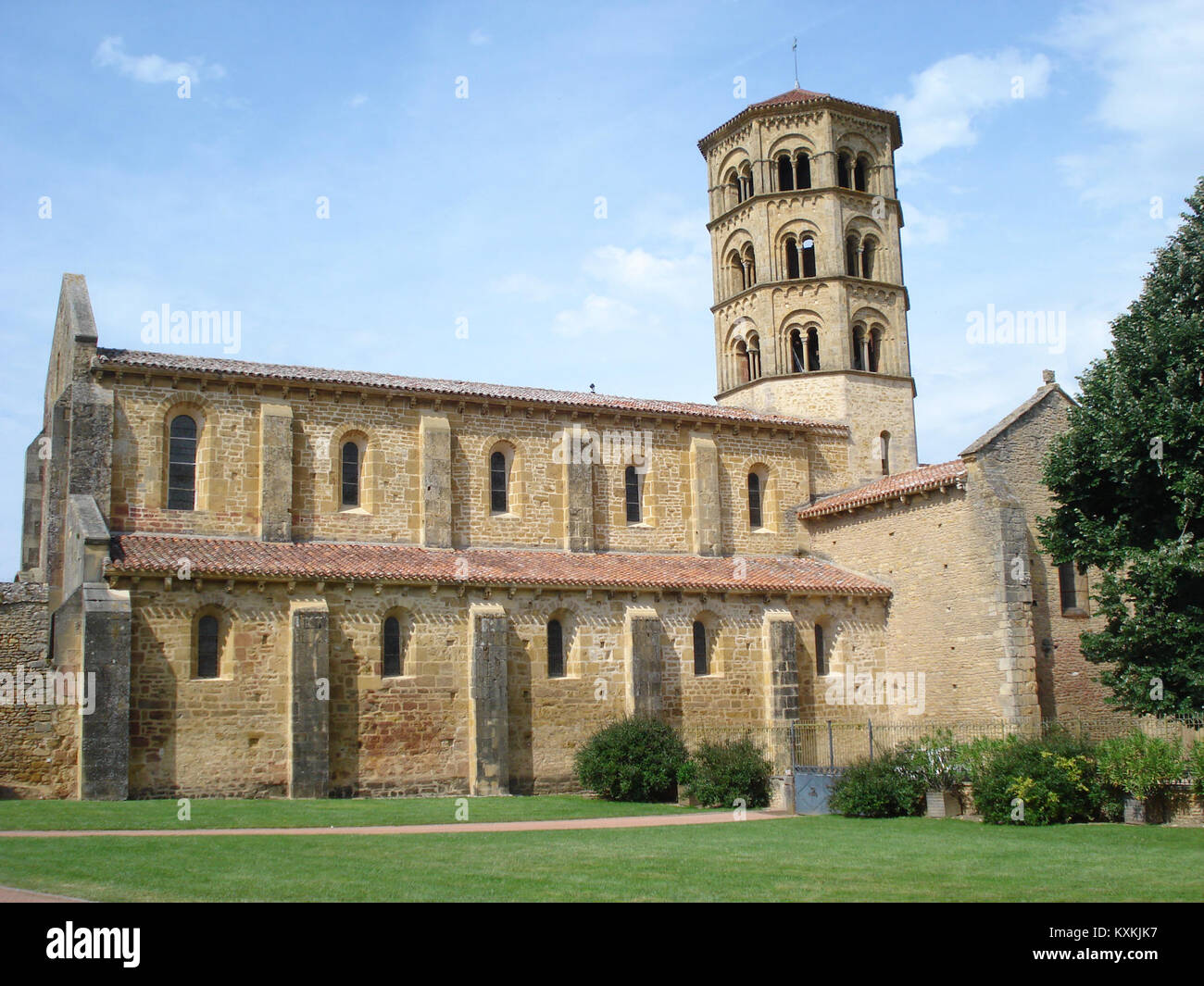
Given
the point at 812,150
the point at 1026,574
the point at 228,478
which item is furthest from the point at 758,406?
the point at 228,478

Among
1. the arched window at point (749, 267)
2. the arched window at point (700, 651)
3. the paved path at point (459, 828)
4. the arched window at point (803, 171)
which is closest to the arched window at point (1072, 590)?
the arched window at point (700, 651)

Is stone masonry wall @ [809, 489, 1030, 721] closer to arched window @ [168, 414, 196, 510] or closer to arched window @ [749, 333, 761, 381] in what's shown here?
arched window @ [749, 333, 761, 381]

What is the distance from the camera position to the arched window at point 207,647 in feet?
82.5

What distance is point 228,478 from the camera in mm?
28031

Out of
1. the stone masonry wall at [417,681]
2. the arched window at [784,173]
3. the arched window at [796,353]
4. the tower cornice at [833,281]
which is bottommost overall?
the stone masonry wall at [417,681]

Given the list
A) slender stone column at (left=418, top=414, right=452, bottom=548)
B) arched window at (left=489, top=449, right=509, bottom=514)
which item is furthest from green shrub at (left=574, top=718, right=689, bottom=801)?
arched window at (left=489, top=449, right=509, bottom=514)

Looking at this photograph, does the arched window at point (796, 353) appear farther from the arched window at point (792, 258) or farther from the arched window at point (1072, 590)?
the arched window at point (1072, 590)

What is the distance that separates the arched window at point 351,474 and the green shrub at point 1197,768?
1977 cm

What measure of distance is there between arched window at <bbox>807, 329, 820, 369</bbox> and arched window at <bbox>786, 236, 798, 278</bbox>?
2.12 metres

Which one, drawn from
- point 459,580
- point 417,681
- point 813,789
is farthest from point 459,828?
point 459,580

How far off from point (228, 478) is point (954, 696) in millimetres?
19113

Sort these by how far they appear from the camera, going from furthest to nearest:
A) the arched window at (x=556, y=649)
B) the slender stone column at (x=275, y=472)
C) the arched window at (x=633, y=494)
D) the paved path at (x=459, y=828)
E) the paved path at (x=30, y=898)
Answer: the arched window at (x=633, y=494), the arched window at (x=556, y=649), the slender stone column at (x=275, y=472), the paved path at (x=459, y=828), the paved path at (x=30, y=898)

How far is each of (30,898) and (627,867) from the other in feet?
21.8
